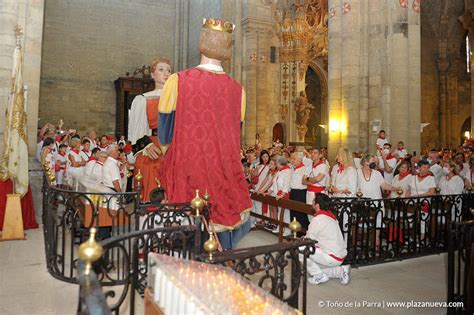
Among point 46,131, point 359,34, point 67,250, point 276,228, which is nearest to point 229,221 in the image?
point 67,250

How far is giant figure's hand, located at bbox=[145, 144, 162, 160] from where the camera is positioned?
529 centimetres

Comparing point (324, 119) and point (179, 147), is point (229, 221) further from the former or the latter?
point (324, 119)

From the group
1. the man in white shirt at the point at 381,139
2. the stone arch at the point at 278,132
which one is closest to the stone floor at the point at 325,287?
the man in white shirt at the point at 381,139

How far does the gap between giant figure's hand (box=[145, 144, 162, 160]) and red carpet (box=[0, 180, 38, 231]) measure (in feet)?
11.5

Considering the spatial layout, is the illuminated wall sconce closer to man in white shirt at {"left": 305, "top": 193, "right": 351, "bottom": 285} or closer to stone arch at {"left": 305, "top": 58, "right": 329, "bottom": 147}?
man in white shirt at {"left": 305, "top": 193, "right": 351, "bottom": 285}

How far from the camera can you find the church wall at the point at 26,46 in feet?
25.5

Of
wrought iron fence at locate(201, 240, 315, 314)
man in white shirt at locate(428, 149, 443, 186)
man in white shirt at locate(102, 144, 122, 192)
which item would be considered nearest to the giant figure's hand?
man in white shirt at locate(102, 144, 122, 192)

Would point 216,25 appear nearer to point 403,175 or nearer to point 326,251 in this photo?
point 326,251

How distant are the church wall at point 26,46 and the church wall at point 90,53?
11833mm

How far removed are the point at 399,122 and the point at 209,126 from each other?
32.2 feet

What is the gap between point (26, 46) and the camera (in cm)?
855

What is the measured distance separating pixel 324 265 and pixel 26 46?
796 cm

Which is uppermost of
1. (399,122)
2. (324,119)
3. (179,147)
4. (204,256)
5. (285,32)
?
(285,32)

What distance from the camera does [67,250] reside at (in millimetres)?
6258
